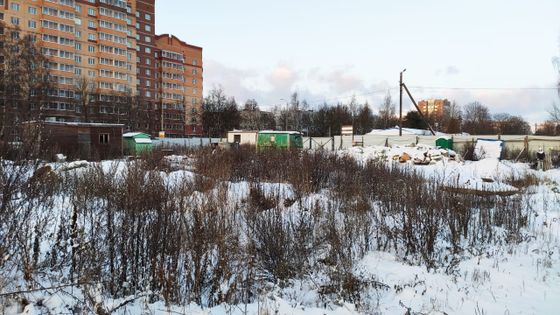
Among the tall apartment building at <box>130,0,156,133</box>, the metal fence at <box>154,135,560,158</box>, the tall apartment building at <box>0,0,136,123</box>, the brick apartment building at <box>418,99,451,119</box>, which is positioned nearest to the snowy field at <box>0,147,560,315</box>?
the metal fence at <box>154,135,560,158</box>

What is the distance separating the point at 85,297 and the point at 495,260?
572cm

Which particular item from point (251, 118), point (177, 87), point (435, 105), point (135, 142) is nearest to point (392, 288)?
point (135, 142)

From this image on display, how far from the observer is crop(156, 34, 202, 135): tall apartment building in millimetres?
81731

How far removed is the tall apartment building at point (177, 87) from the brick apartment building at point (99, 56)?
0.43 meters

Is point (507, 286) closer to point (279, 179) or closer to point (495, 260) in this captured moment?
point (495, 260)

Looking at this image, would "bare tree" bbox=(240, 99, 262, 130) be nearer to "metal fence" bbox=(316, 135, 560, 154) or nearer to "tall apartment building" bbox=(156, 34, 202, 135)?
"tall apartment building" bbox=(156, 34, 202, 135)

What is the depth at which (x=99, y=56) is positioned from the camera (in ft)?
224

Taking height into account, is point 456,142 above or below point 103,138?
below

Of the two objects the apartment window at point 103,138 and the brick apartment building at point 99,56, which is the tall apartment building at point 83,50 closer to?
the brick apartment building at point 99,56

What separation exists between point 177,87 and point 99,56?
772 inches

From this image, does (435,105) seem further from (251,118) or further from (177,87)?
(177,87)

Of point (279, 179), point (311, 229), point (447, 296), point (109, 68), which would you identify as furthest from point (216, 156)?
point (109, 68)

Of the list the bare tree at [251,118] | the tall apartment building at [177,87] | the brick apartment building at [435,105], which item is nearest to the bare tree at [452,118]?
the brick apartment building at [435,105]

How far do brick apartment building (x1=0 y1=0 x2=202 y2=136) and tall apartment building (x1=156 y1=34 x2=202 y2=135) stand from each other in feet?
1.42
